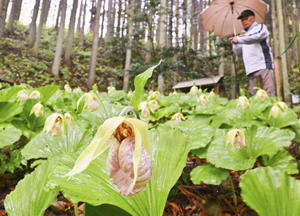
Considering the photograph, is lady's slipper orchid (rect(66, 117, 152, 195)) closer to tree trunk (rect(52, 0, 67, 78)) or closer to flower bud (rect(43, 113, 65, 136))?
flower bud (rect(43, 113, 65, 136))

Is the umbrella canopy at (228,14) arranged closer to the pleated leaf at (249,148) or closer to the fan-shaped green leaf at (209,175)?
the pleated leaf at (249,148)

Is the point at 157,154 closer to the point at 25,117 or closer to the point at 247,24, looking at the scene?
the point at 25,117

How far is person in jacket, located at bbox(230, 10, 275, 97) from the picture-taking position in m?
3.50

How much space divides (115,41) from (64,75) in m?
4.23

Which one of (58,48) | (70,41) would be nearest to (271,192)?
(58,48)

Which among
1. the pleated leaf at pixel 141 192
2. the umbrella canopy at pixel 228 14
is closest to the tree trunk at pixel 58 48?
A: the umbrella canopy at pixel 228 14

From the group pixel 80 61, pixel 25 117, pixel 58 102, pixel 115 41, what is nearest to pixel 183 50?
pixel 115 41

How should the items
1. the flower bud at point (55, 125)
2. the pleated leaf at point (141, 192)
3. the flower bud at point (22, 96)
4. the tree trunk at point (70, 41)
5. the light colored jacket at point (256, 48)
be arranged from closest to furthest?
the pleated leaf at point (141, 192) → the flower bud at point (55, 125) → the flower bud at point (22, 96) → the light colored jacket at point (256, 48) → the tree trunk at point (70, 41)

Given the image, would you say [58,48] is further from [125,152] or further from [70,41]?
[125,152]

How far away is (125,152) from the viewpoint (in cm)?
48

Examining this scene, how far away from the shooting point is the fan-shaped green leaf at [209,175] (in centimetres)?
112

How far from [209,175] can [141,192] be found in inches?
25.0

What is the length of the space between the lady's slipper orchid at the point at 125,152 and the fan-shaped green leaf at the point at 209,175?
0.78 metres

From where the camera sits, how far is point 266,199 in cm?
67
